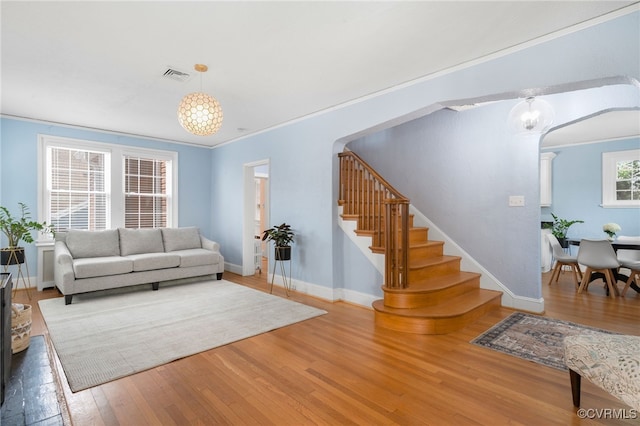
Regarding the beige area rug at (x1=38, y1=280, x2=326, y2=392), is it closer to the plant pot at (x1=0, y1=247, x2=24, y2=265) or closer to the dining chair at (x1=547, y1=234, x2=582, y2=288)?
the plant pot at (x1=0, y1=247, x2=24, y2=265)

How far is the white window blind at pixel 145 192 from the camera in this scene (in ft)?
19.3

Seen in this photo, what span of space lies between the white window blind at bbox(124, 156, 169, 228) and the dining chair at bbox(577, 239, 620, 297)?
7.23 metres

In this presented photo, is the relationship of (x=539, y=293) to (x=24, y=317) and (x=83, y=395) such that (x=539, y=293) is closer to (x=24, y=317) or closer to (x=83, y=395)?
(x=83, y=395)

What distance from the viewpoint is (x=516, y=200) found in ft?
13.0

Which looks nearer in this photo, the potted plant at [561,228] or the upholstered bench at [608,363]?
the upholstered bench at [608,363]

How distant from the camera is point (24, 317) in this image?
2.54 meters

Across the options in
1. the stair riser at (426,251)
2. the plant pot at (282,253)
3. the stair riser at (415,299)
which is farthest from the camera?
the plant pot at (282,253)

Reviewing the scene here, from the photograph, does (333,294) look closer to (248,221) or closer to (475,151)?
(248,221)

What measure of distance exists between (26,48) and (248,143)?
3.37 meters

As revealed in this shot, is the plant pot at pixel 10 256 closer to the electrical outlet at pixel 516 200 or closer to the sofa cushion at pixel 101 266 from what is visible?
the sofa cushion at pixel 101 266

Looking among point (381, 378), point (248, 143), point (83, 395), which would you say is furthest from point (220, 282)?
point (381, 378)

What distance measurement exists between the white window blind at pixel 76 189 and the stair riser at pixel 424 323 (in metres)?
5.18

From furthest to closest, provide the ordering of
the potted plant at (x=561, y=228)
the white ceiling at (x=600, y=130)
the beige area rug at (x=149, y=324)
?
1. the potted plant at (x=561, y=228)
2. the white ceiling at (x=600, y=130)
3. the beige area rug at (x=149, y=324)

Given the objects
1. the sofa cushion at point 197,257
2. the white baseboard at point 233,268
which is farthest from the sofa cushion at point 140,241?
the white baseboard at point 233,268
